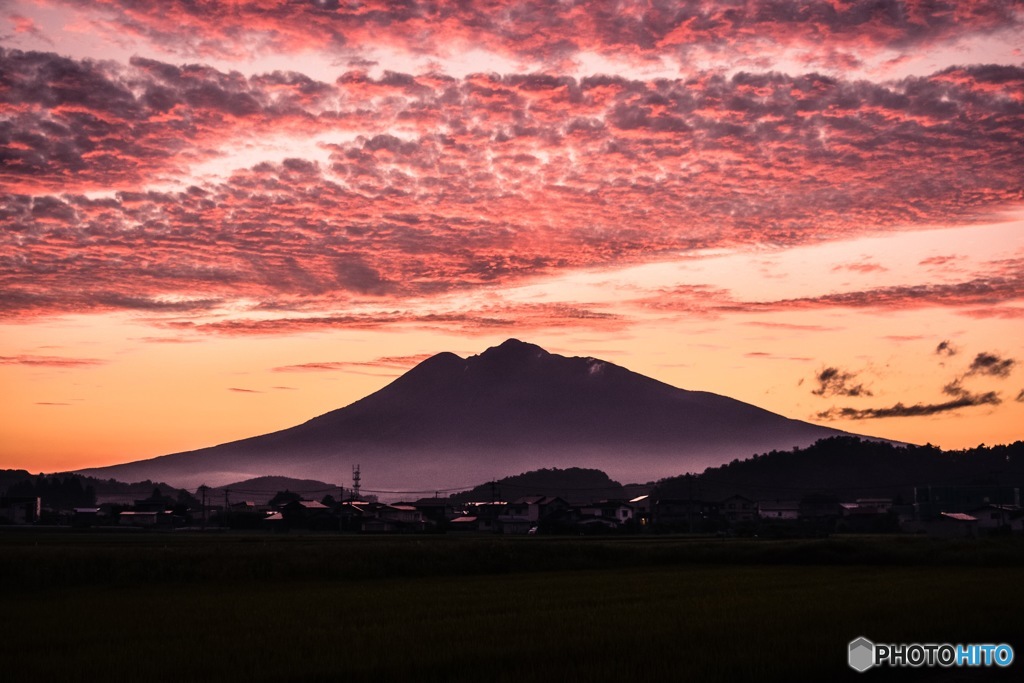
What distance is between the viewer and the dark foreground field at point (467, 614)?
639 inches

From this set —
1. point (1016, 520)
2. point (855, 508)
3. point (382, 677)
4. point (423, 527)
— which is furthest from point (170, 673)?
point (855, 508)

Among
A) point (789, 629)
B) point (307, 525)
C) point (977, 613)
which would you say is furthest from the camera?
point (307, 525)

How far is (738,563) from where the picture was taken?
45.0 metres

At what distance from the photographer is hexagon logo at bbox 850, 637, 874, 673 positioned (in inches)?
634

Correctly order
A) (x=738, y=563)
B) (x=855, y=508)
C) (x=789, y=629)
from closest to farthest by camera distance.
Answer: (x=789, y=629), (x=738, y=563), (x=855, y=508)

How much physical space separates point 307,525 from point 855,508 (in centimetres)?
5679

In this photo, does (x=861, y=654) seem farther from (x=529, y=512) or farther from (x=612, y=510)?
(x=612, y=510)

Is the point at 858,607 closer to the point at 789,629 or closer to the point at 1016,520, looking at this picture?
the point at 789,629

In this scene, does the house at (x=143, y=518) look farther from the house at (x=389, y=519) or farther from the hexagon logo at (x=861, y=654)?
the hexagon logo at (x=861, y=654)

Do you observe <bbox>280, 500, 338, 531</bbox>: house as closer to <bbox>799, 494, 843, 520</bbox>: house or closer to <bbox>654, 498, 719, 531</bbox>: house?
<bbox>654, 498, 719, 531</bbox>: house

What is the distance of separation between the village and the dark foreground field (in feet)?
149
